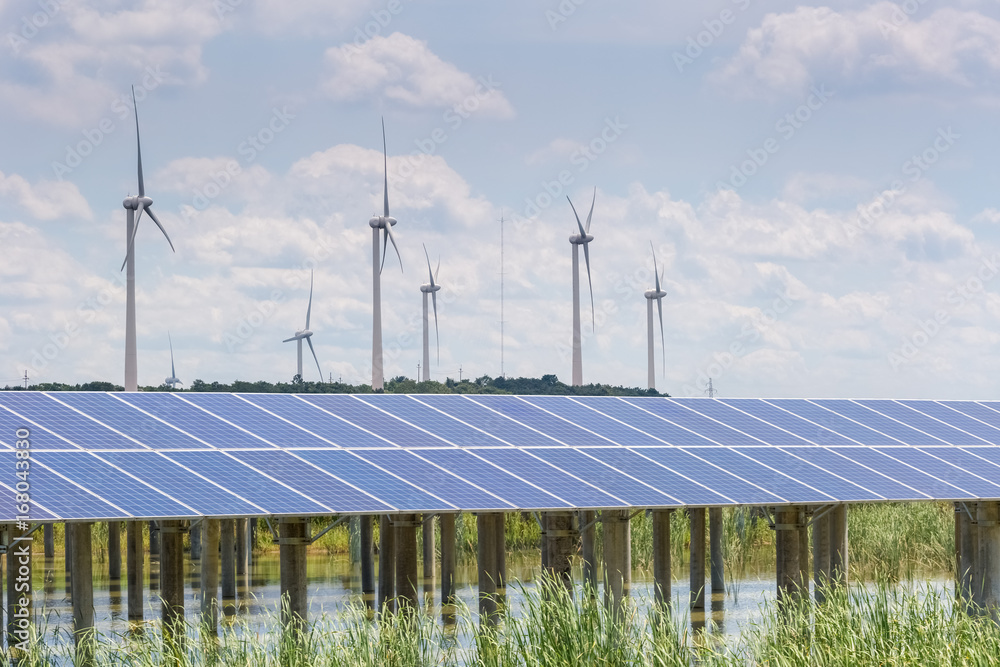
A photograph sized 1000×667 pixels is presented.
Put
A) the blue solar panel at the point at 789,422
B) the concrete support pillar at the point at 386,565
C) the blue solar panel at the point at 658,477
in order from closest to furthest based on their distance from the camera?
the blue solar panel at the point at 658,477
the blue solar panel at the point at 789,422
the concrete support pillar at the point at 386,565

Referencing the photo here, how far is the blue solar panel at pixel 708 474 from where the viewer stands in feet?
88.1

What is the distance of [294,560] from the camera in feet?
84.6

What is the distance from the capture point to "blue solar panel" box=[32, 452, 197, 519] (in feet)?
73.2

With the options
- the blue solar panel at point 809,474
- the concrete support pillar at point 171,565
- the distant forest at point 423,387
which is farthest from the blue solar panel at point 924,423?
the distant forest at point 423,387

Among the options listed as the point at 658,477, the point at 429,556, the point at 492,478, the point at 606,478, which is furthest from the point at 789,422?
the point at 429,556

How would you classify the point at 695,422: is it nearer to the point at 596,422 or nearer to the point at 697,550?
the point at 596,422

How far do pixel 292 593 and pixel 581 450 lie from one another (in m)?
6.71

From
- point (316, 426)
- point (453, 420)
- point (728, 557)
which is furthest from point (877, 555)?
point (316, 426)

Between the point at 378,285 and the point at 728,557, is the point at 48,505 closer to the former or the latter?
the point at 728,557

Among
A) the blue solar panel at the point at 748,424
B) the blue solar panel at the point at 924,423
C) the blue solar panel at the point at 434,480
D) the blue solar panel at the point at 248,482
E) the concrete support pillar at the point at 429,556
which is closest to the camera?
the blue solar panel at the point at 248,482

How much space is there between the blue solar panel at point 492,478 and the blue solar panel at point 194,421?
3.36 m

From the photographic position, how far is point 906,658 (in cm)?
1845

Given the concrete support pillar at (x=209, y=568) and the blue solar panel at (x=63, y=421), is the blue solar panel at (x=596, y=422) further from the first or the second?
the blue solar panel at (x=63, y=421)

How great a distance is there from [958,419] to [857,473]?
290 inches
